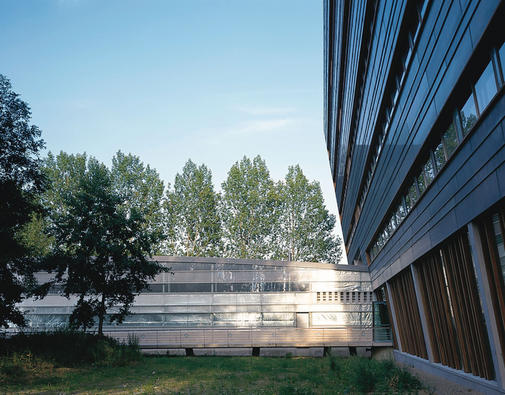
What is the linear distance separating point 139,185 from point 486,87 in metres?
48.2

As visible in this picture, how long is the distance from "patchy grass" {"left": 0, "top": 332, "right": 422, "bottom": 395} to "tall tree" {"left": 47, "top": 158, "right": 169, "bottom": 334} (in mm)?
2709

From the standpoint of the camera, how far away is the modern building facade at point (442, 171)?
895 centimetres

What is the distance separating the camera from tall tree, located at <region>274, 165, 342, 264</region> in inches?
2076

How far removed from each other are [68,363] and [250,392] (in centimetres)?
977

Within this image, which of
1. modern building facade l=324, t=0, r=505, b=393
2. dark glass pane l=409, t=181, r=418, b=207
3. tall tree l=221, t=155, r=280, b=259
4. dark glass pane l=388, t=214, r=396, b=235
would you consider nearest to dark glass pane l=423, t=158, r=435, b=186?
modern building facade l=324, t=0, r=505, b=393

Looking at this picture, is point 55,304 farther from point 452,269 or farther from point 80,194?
point 452,269

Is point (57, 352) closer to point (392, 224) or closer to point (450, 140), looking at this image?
point (392, 224)

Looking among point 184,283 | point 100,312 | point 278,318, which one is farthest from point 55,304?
point 278,318

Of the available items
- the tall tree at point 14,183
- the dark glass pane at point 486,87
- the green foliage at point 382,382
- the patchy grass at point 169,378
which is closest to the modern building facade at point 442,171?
the dark glass pane at point 486,87

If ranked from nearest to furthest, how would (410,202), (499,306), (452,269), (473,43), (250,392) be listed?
(473,43) < (499,306) < (250,392) < (452,269) < (410,202)

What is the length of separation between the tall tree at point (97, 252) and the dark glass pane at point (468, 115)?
1708 centimetres

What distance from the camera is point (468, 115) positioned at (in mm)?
10070

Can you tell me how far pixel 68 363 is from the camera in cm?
1777

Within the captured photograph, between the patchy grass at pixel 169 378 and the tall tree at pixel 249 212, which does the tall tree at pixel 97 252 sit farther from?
the tall tree at pixel 249 212
